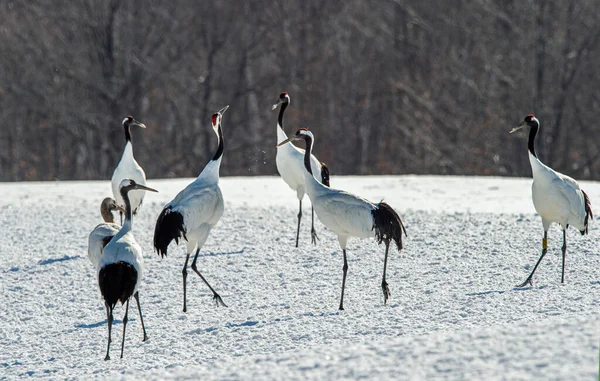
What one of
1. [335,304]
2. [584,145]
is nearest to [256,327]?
[335,304]

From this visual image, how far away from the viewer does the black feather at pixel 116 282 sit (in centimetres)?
615

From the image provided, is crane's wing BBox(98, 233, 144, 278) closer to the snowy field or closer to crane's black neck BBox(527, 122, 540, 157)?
the snowy field

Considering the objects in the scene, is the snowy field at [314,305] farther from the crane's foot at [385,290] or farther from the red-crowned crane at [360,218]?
the red-crowned crane at [360,218]

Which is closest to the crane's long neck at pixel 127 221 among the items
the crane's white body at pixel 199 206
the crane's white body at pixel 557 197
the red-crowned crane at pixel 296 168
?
the crane's white body at pixel 199 206

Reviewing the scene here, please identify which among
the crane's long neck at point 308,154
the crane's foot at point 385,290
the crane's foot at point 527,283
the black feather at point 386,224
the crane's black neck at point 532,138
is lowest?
the crane's foot at point 385,290

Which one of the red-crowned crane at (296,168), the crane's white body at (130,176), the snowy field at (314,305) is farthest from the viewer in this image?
the crane's white body at (130,176)

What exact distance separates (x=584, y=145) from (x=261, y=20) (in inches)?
411

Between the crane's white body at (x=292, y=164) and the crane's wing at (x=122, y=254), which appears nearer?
the crane's wing at (x=122, y=254)

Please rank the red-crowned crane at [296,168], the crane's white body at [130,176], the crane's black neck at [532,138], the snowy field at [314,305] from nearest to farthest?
the snowy field at [314,305] → the crane's black neck at [532,138] → the red-crowned crane at [296,168] → the crane's white body at [130,176]

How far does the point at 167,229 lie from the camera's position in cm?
745

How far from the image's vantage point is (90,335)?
685cm

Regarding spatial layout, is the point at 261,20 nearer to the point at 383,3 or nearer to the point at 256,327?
the point at 383,3

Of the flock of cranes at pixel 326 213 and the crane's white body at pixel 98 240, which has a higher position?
the flock of cranes at pixel 326 213

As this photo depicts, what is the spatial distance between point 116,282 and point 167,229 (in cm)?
134
